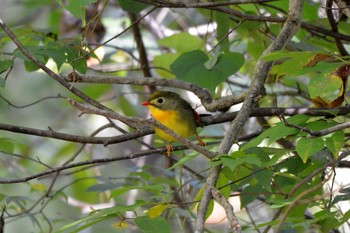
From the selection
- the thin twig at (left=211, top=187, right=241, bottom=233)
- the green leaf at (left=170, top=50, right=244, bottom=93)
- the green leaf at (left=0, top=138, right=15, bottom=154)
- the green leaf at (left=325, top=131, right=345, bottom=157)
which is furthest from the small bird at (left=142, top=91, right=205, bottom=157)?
the thin twig at (left=211, top=187, right=241, bottom=233)

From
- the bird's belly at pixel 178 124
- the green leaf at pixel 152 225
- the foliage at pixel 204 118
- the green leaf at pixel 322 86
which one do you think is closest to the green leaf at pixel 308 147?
the foliage at pixel 204 118

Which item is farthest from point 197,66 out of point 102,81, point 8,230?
point 8,230

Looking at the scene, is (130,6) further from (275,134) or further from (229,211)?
(229,211)

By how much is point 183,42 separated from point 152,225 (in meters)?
2.35

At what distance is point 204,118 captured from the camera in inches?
121

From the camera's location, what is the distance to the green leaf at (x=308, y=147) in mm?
1897

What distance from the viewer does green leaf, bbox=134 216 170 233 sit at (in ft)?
6.42

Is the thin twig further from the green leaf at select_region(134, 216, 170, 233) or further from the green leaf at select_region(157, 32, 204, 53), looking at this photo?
the green leaf at select_region(157, 32, 204, 53)

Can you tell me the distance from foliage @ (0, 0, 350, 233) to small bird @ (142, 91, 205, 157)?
15 cm

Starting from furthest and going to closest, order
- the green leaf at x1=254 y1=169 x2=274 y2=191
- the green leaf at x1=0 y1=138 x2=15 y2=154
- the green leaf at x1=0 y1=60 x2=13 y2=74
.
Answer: the green leaf at x1=0 y1=138 x2=15 y2=154 < the green leaf at x1=0 y1=60 x2=13 y2=74 < the green leaf at x1=254 y1=169 x2=274 y2=191

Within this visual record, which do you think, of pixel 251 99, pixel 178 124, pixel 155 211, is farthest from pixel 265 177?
pixel 178 124

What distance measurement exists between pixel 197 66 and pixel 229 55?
0.16 metres

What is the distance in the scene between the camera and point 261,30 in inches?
139

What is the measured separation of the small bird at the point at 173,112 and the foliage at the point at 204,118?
5.8 inches
